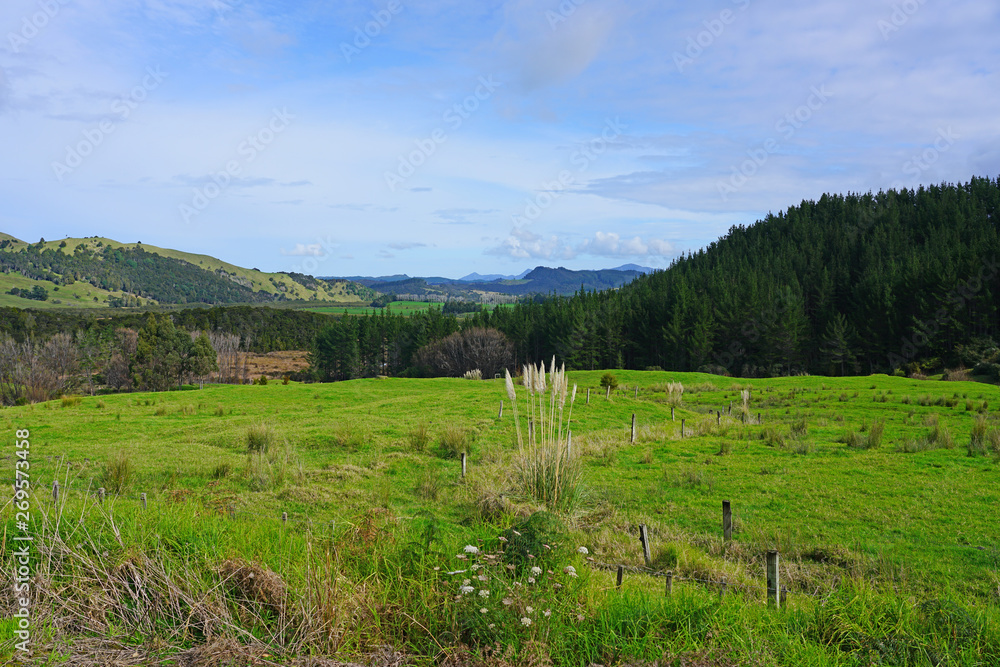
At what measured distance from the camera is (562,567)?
4.77m

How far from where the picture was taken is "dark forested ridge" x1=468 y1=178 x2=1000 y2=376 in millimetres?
58594

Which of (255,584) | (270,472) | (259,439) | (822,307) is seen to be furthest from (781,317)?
(255,584)

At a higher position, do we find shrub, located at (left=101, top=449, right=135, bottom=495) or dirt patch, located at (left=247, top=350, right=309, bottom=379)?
shrub, located at (left=101, top=449, right=135, bottom=495)

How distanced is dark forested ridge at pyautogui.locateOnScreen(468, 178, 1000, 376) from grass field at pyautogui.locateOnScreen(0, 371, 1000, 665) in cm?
3784

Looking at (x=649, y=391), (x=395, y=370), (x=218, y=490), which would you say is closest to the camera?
(x=218, y=490)

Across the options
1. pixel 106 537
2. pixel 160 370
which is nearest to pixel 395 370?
pixel 160 370

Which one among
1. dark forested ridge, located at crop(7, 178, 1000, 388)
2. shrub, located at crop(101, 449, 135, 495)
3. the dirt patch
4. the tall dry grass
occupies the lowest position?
the dirt patch

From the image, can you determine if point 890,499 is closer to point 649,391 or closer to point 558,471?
point 558,471

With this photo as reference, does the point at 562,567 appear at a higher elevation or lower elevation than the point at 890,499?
higher

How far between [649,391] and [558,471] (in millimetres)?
33002

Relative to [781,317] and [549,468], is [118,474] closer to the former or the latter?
[549,468]

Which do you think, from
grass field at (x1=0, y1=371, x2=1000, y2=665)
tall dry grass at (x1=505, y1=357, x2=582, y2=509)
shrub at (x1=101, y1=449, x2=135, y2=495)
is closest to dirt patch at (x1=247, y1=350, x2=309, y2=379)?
grass field at (x1=0, y1=371, x2=1000, y2=665)

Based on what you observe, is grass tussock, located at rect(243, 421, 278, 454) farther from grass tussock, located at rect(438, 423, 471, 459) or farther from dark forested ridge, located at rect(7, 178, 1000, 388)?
dark forested ridge, located at rect(7, 178, 1000, 388)

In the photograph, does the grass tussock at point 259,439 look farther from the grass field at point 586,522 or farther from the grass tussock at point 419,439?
the grass tussock at point 419,439
